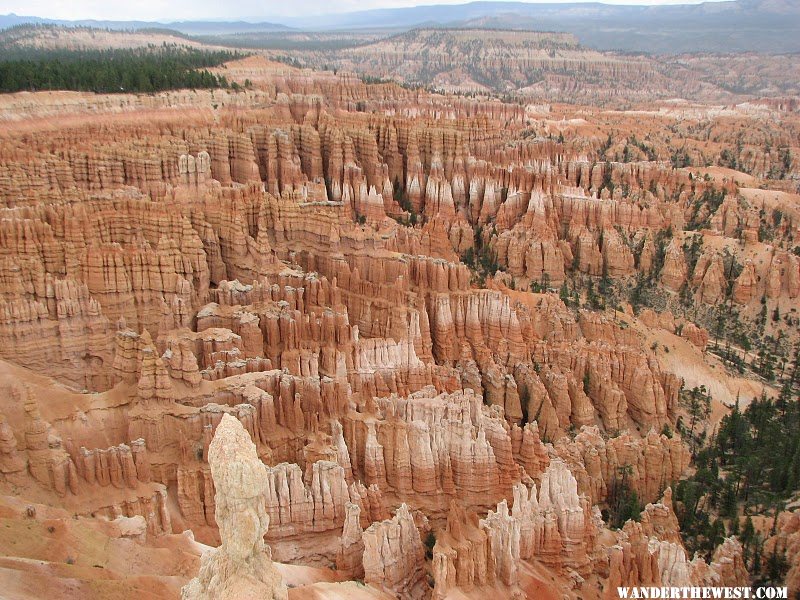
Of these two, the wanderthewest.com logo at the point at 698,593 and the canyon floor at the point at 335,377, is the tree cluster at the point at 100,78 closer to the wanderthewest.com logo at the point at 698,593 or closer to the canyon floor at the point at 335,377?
the canyon floor at the point at 335,377

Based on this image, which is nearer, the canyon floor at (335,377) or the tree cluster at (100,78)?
the canyon floor at (335,377)

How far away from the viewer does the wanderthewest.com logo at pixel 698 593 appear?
56.6ft

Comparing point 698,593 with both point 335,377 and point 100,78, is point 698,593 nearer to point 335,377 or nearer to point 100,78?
point 335,377

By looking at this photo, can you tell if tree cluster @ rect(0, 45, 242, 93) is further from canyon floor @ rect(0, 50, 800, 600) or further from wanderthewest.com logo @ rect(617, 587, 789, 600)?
wanderthewest.com logo @ rect(617, 587, 789, 600)

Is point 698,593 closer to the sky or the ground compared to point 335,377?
closer to the ground

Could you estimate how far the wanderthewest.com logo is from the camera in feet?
56.6

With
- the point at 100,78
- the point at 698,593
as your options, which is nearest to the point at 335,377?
the point at 698,593

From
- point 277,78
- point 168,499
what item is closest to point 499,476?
point 168,499

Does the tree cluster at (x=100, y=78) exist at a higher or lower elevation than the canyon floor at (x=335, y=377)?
higher

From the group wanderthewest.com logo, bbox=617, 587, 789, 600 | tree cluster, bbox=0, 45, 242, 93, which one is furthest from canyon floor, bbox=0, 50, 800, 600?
tree cluster, bbox=0, 45, 242, 93

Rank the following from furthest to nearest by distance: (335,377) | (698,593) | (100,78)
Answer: (100,78), (335,377), (698,593)

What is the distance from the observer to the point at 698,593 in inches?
688

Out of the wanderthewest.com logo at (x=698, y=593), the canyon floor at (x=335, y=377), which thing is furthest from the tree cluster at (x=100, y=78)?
the wanderthewest.com logo at (x=698, y=593)

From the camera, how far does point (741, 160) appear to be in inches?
2945
